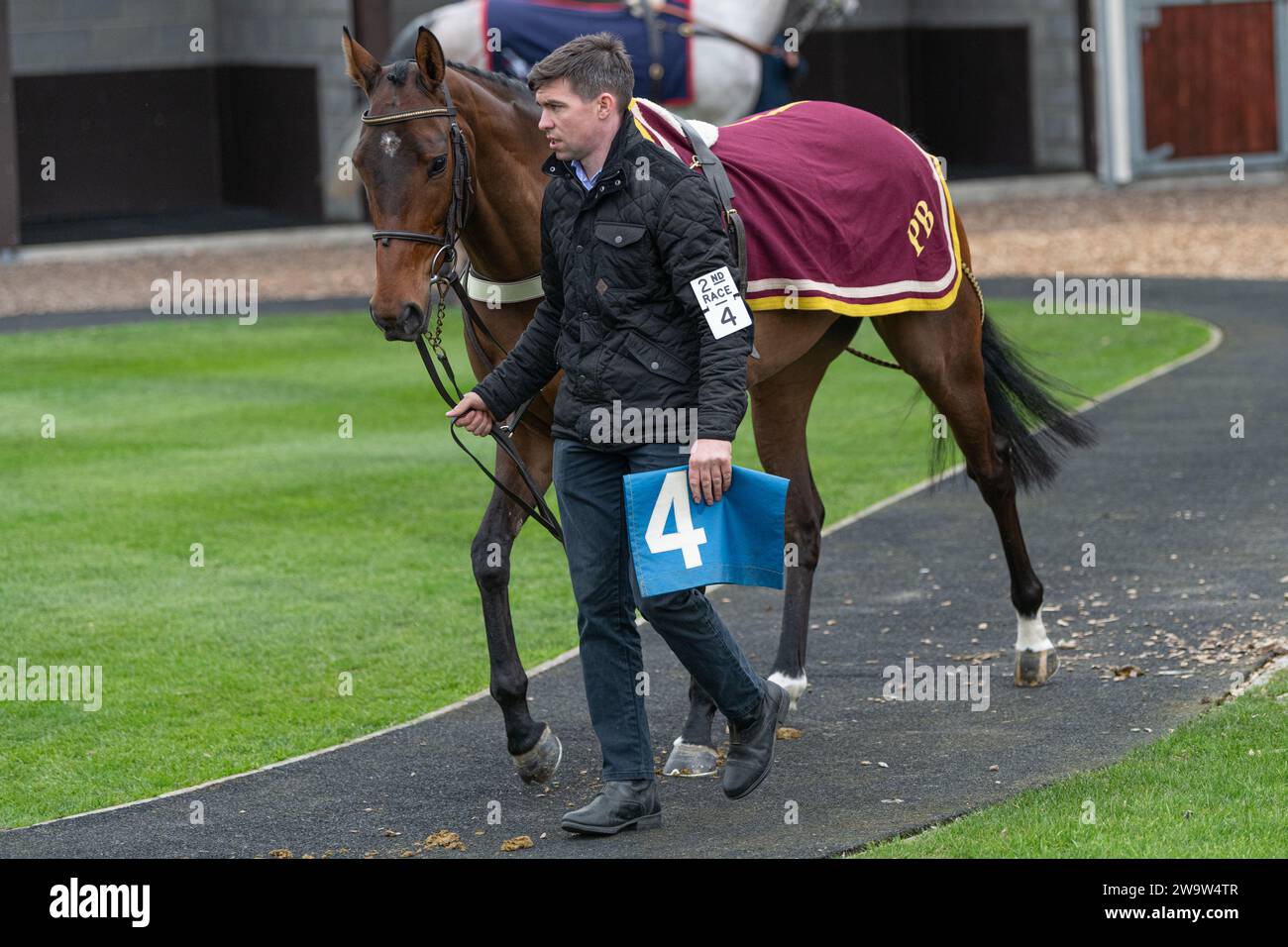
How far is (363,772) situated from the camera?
5.54m

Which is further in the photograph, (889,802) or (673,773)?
(673,773)

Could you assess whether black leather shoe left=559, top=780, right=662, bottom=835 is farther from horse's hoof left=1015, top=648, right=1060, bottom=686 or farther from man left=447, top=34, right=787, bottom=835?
horse's hoof left=1015, top=648, right=1060, bottom=686

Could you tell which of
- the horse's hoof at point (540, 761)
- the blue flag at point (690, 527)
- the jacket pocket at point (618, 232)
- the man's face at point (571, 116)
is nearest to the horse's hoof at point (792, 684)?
the horse's hoof at point (540, 761)

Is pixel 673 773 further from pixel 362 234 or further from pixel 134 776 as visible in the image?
pixel 362 234

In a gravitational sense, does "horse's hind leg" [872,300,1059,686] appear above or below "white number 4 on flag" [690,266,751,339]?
below

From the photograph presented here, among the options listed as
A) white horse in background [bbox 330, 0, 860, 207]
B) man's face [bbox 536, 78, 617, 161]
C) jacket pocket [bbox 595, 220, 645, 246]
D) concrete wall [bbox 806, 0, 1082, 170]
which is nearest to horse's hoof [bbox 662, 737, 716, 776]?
jacket pocket [bbox 595, 220, 645, 246]

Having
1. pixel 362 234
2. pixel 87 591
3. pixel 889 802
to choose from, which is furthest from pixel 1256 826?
pixel 362 234

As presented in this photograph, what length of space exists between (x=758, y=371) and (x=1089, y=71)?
17219 mm

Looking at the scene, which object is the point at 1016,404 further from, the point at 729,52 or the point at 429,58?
the point at 729,52

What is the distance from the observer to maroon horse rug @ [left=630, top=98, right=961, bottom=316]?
561 cm

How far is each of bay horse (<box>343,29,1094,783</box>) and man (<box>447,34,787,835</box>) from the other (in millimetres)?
352

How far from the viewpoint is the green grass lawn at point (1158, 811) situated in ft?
14.8

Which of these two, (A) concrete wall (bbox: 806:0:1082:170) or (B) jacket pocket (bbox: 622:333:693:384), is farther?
(A) concrete wall (bbox: 806:0:1082:170)
